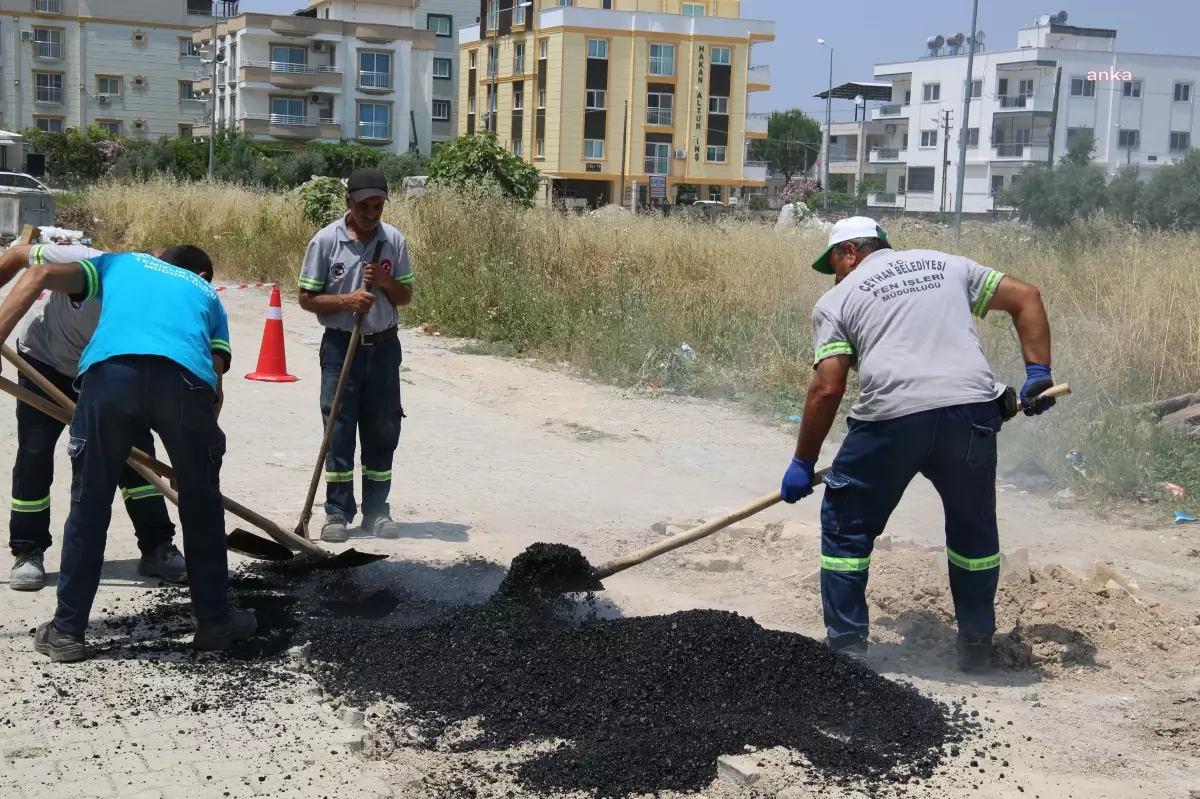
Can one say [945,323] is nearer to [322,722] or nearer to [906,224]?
[322,722]

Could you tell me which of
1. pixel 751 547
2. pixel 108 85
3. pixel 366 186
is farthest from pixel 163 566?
pixel 108 85

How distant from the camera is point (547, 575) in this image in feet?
18.1

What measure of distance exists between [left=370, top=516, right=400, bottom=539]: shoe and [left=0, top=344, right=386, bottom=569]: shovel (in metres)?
0.62

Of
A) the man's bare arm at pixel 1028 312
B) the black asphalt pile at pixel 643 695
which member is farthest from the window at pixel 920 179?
the black asphalt pile at pixel 643 695

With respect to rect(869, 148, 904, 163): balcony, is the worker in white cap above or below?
below

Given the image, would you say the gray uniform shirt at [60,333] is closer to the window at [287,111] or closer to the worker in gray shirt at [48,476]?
the worker in gray shirt at [48,476]

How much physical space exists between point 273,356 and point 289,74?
200 ft

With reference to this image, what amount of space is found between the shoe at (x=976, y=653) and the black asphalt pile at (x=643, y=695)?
1.58ft

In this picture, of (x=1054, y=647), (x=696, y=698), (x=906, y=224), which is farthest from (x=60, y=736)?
(x=906, y=224)

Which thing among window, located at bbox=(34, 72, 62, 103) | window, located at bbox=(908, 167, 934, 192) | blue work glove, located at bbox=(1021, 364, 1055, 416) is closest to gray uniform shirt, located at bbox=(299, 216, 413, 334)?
blue work glove, located at bbox=(1021, 364, 1055, 416)

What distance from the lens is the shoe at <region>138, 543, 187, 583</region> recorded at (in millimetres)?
5965

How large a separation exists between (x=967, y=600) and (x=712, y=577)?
5.54 feet

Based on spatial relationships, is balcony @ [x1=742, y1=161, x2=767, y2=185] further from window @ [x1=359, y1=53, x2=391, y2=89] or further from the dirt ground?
the dirt ground

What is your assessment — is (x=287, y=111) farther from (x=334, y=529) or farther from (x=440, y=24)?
(x=334, y=529)
